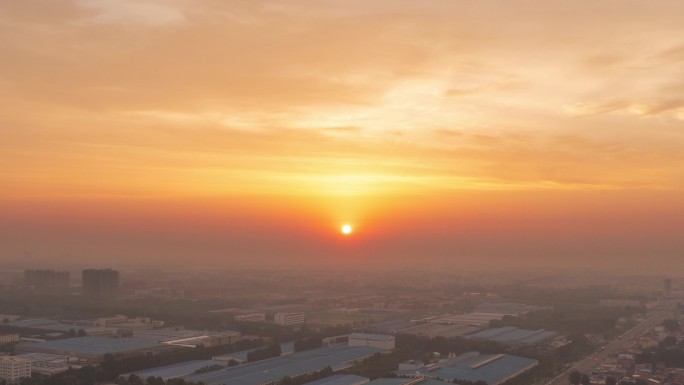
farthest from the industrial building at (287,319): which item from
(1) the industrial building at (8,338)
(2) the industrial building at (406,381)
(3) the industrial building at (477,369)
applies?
(2) the industrial building at (406,381)

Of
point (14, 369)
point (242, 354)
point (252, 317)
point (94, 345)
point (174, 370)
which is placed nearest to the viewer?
point (14, 369)

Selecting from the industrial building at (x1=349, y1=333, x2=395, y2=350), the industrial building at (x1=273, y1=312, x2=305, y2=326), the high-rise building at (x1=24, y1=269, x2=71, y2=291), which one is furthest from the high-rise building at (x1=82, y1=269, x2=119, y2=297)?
the industrial building at (x1=349, y1=333, x2=395, y2=350)

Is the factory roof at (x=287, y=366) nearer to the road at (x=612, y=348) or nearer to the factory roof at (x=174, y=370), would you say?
the factory roof at (x=174, y=370)

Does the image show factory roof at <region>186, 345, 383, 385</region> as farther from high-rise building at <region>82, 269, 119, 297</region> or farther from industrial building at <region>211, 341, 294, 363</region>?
high-rise building at <region>82, 269, 119, 297</region>

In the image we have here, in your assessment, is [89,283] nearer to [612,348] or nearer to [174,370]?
[174,370]

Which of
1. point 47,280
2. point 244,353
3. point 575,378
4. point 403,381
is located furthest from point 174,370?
point 47,280
